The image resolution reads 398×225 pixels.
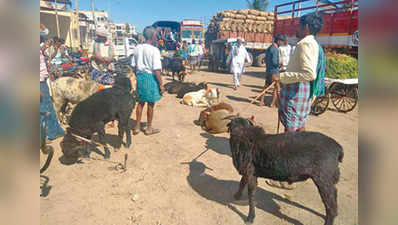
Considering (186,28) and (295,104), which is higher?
(186,28)

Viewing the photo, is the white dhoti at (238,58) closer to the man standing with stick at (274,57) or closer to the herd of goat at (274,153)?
the man standing with stick at (274,57)

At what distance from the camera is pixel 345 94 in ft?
23.0

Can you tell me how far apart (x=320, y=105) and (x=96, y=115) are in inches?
252

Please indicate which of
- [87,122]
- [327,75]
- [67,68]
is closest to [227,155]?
[87,122]

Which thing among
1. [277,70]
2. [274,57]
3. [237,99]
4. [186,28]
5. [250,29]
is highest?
[186,28]

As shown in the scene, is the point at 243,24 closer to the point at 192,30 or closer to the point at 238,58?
the point at 192,30

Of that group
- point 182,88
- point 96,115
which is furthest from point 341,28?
point 96,115

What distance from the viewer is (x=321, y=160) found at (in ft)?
7.75

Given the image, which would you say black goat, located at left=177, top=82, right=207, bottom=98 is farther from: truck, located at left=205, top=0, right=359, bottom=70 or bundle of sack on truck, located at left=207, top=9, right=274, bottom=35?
bundle of sack on truck, located at left=207, top=9, right=274, bottom=35

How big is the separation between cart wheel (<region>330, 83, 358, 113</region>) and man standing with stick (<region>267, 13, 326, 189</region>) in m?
4.64


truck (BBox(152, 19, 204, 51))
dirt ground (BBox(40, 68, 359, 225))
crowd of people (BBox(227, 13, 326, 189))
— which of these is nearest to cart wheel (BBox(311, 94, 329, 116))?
dirt ground (BBox(40, 68, 359, 225))

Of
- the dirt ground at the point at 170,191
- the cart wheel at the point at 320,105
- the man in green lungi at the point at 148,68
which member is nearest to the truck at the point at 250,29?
the cart wheel at the point at 320,105

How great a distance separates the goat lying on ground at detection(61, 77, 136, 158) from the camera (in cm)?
380
